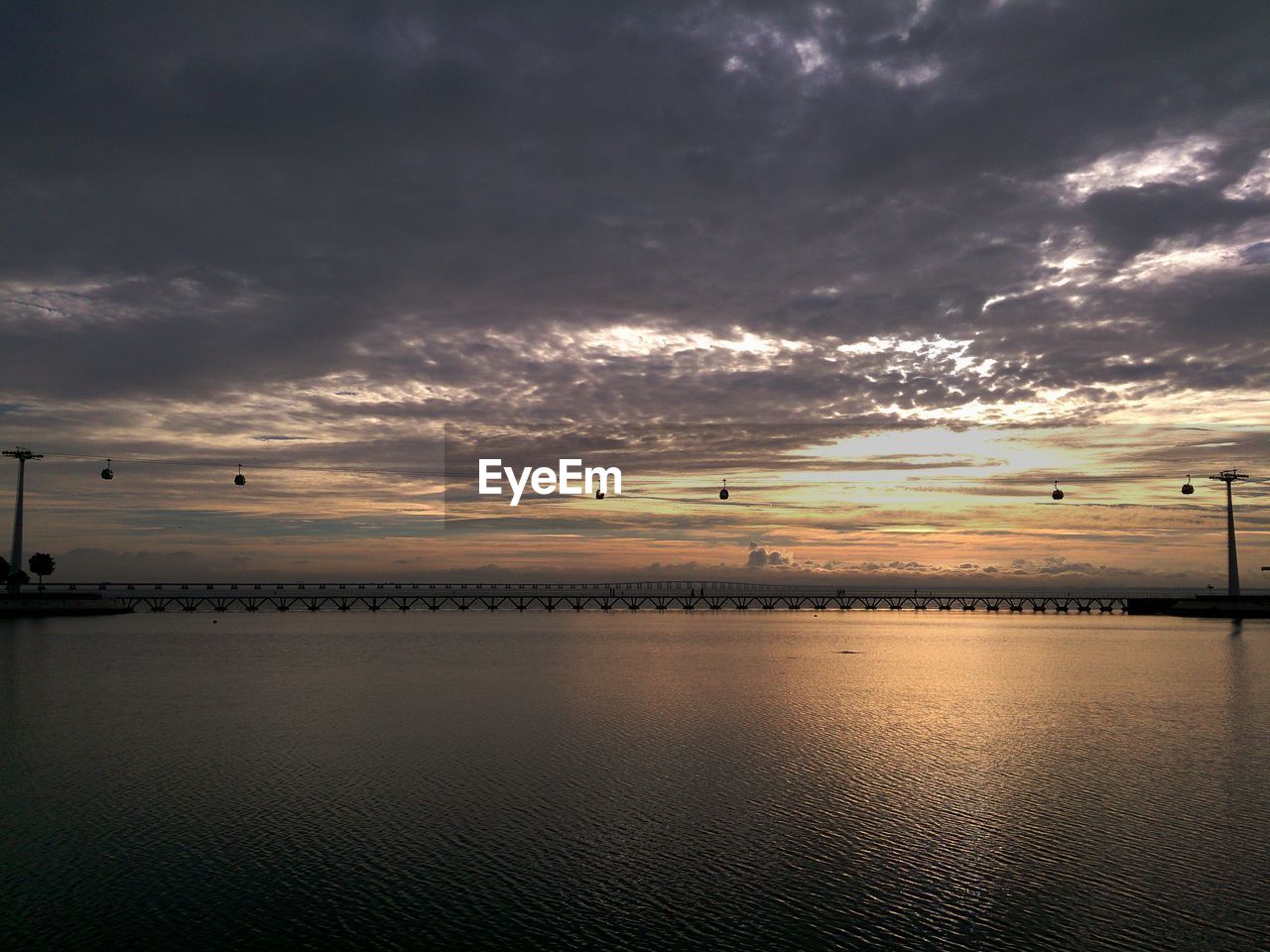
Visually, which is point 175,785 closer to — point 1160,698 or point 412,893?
point 412,893

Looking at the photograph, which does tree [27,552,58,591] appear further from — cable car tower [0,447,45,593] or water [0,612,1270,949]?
water [0,612,1270,949]

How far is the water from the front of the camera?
18.3 meters

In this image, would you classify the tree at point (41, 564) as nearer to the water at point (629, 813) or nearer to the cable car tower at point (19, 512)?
the cable car tower at point (19, 512)

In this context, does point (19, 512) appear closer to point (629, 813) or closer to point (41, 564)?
point (41, 564)

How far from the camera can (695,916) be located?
60.9ft

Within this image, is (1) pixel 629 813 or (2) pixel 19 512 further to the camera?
(2) pixel 19 512

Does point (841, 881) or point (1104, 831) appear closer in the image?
point (841, 881)

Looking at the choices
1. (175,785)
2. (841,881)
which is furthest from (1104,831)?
(175,785)

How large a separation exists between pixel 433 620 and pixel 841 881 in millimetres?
132899

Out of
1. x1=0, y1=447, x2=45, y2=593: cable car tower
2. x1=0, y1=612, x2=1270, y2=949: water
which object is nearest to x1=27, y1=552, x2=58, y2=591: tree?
x1=0, y1=447, x2=45, y2=593: cable car tower

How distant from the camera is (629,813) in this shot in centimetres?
2598

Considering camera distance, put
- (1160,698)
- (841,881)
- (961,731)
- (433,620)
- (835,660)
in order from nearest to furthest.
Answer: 1. (841,881)
2. (961,731)
3. (1160,698)
4. (835,660)
5. (433,620)

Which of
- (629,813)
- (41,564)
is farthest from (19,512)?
(629,813)

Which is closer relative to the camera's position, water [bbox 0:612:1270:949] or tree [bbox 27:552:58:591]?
water [bbox 0:612:1270:949]
